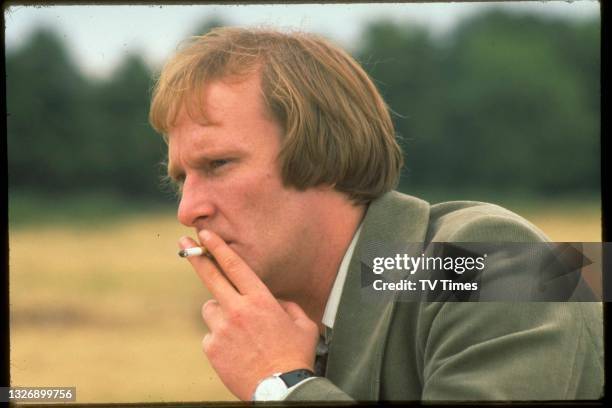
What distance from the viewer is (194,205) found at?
227 cm

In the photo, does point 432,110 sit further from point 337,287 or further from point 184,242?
point 184,242

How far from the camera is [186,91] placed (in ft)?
7.47

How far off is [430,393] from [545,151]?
1.58 meters

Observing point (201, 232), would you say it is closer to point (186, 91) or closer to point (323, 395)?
point (186, 91)

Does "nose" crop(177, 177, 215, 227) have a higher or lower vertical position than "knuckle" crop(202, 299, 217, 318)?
higher

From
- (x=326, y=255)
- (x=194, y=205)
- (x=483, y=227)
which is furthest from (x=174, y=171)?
(x=483, y=227)

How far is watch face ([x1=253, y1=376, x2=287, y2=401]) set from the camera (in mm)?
2053

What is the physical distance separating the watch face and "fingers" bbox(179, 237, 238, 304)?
0.75ft

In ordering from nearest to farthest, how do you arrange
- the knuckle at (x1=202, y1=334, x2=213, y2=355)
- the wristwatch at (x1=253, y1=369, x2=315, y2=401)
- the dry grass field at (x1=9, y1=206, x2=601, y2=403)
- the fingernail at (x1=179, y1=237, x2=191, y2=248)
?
the wristwatch at (x1=253, y1=369, x2=315, y2=401) < the knuckle at (x1=202, y1=334, x2=213, y2=355) < the fingernail at (x1=179, y1=237, x2=191, y2=248) < the dry grass field at (x1=9, y1=206, x2=601, y2=403)

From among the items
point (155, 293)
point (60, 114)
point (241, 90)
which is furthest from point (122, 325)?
point (241, 90)

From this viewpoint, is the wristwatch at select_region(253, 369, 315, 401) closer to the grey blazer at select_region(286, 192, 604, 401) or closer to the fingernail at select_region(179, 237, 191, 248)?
the grey blazer at select_region(286, 192, 604, 401)

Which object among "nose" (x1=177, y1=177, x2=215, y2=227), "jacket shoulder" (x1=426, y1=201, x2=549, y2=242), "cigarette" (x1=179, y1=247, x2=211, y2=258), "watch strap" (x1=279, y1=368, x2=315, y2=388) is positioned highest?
"nose" (x1=177, y1=177, x2=215, y2=227)

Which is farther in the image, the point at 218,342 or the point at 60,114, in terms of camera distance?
the point at 60,114

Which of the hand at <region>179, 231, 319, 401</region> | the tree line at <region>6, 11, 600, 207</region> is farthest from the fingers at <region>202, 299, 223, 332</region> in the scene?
the tree line at <region>6, 11, 600, 207</region>
